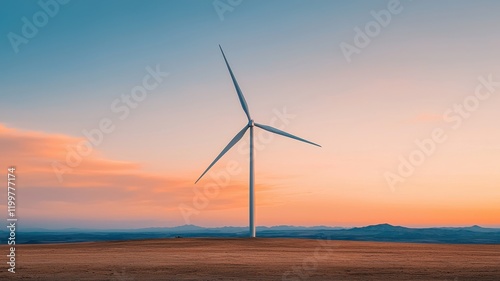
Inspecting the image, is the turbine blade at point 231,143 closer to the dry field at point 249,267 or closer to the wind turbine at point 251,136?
the wind turbine at point 251,136

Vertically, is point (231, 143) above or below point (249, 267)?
above

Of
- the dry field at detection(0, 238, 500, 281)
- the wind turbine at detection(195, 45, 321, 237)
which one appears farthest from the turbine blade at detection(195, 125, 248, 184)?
the dry field at detection(0, 238, 500, 281)

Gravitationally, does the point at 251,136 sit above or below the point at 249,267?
above

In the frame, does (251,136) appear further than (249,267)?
Yes

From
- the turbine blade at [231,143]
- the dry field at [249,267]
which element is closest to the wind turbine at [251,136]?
the turbine blade at [231,143]

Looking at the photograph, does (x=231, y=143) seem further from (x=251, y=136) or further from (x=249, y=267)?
(x=249, y=267)

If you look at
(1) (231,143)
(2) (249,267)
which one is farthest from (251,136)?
(2) (249,267)

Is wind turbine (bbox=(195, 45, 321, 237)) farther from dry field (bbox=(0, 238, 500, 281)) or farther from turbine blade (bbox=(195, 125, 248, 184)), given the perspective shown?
dry field (bbox=(0, 238, 500, 281))

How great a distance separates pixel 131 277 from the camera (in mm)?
33469

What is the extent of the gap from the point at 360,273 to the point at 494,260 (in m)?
17.9

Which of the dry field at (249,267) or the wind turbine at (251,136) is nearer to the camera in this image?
the dry field at (249,267)

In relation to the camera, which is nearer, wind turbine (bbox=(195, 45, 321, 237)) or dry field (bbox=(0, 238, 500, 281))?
dry field (bbox=(0, 238, 500, 281))

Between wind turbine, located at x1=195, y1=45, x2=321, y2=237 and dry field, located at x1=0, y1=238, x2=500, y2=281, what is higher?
wind turbine, located at x1=195, y1=45, x2=321, y2=237

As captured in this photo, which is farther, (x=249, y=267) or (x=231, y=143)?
(x=231, y=143)
